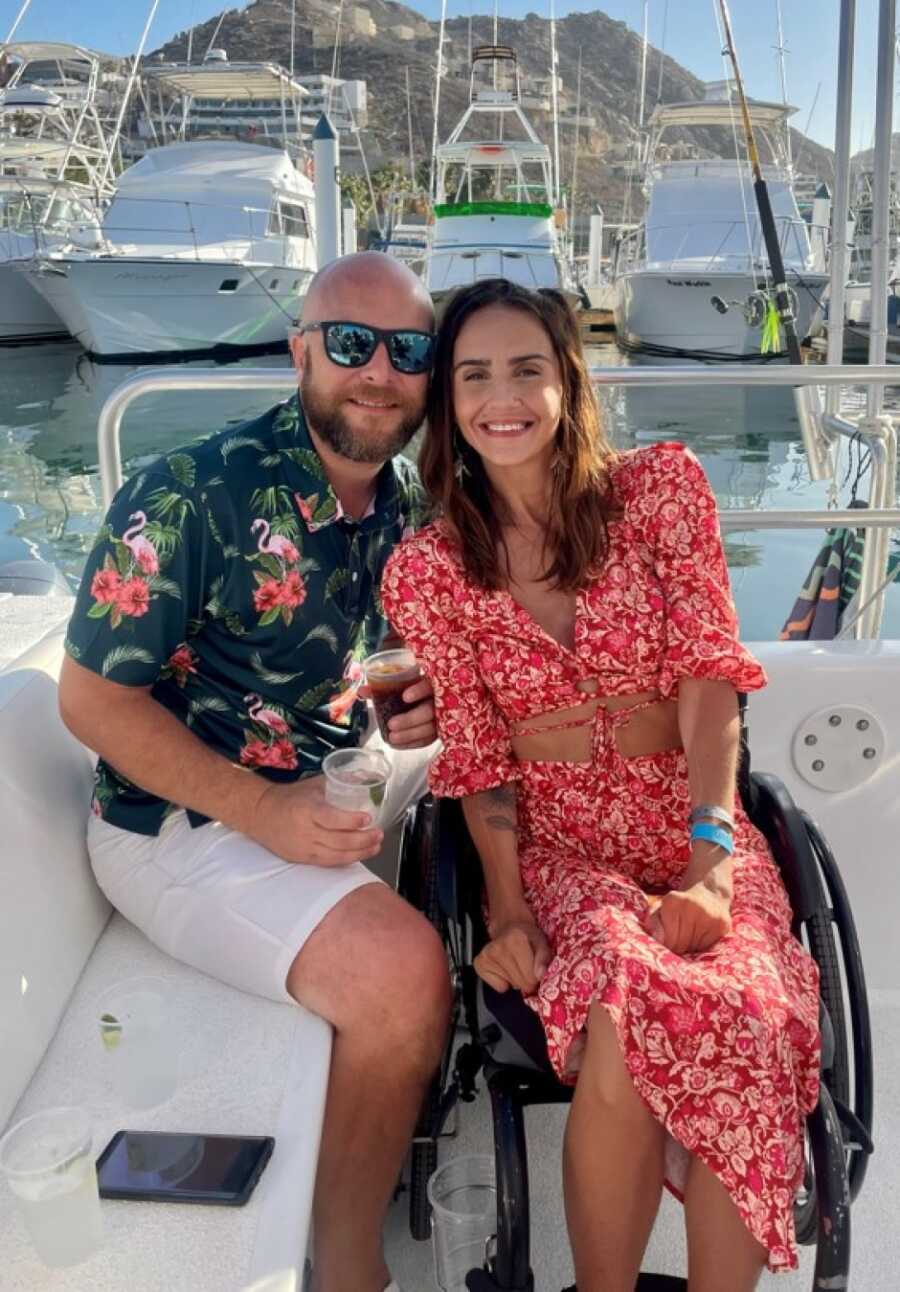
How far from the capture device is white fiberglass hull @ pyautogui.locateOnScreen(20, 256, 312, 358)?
16.8m

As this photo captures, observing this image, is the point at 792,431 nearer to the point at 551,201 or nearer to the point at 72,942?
the point at 551,201

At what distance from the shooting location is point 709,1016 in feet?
4.17

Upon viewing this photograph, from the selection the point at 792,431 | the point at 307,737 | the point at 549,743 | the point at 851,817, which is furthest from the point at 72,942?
the point at 792,431

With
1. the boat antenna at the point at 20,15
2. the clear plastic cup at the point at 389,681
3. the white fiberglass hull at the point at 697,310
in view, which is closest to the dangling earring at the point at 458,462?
the clear plastic cup at the point at 389,681

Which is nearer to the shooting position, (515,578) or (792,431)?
(515,578)

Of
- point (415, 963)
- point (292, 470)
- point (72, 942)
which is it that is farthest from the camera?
point (292, 470)

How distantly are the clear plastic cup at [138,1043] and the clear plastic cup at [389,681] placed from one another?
552mm

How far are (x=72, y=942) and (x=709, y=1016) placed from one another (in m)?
0.92

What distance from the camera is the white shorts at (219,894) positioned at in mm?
1527

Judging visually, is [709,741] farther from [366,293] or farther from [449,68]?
[449,68]

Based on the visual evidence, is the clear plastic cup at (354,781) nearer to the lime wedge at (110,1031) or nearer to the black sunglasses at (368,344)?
the lime wedge at (110,1031)

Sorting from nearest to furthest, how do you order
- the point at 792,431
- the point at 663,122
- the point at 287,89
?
the point at 792,431, the point at 663,122, the point at 287,89

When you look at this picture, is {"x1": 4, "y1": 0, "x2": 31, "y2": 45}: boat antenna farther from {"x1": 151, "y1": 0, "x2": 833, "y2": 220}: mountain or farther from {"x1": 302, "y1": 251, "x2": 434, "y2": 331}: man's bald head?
{"x1": 151, "y1": 0, "x2": 833, "y2": 220}: mountain

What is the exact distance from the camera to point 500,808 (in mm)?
1701
